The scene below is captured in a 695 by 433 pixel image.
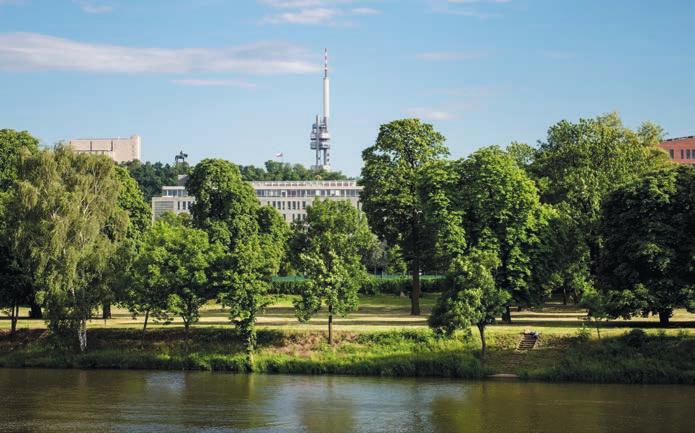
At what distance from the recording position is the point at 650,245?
79.1 meters

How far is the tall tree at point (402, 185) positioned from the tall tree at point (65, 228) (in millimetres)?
27960

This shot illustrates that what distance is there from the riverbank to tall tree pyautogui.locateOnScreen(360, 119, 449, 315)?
20526mm

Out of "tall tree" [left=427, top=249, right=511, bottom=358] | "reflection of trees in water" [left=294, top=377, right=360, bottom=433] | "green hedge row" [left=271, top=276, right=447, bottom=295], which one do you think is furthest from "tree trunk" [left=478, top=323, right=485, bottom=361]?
"green hedge row" [left=271, top=276, right=447, bottom=295]

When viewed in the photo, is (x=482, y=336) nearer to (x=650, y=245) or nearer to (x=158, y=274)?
(x=650, y=245)

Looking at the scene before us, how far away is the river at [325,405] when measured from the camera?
187 feet

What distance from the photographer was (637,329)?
79625mm

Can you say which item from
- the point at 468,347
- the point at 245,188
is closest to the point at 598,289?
the point at 468,347

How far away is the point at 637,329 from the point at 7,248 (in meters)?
56.9

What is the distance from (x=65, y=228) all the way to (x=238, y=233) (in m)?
32.6

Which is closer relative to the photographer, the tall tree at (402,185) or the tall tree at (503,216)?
the tall tree at (503,216)

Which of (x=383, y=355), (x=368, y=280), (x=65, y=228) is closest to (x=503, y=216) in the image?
(x=368, y=280)

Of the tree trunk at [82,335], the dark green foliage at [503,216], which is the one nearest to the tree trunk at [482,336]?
the dark green foliage at [503,216]

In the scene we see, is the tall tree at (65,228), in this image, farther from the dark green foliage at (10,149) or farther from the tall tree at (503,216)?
the tall tree at (503,216)

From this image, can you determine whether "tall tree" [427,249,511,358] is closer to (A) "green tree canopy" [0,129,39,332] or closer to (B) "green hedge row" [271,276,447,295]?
Result: (A) "green tree canopy" [0,129,39,332]
